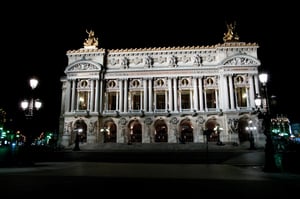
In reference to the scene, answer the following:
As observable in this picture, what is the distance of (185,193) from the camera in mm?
7512

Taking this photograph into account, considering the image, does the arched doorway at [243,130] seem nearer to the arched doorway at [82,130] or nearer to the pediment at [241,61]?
the pediment at [241,61]

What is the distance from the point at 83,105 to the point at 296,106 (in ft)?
177

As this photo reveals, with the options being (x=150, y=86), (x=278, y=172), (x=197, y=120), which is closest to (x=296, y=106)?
(x=197, y=120)

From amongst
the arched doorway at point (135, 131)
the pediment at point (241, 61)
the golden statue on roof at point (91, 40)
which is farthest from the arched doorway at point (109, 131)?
the pediment at point (241, 61)

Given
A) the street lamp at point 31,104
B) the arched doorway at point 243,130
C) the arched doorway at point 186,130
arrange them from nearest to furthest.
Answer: the street lamp at point 31,104 < the arched doorway at point 243,130 < the arched doorway at point 186,130

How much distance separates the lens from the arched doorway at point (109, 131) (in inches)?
1881

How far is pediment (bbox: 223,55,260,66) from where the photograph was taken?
46.6m

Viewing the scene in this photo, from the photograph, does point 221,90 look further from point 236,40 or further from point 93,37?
point 93,37

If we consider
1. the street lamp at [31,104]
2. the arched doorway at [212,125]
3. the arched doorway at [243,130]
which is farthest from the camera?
the arched doorway at [212,125]

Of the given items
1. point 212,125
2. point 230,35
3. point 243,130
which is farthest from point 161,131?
point 230,35

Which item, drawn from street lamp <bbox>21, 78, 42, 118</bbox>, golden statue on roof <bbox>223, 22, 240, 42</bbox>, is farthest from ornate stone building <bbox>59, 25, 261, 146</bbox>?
street lamp <bbox>21, 78, 42, 118</bbox>

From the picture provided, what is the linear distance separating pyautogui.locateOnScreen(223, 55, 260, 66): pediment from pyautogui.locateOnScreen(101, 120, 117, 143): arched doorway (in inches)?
1033

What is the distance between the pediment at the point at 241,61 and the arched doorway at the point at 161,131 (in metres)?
17.5

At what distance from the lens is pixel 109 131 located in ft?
160
